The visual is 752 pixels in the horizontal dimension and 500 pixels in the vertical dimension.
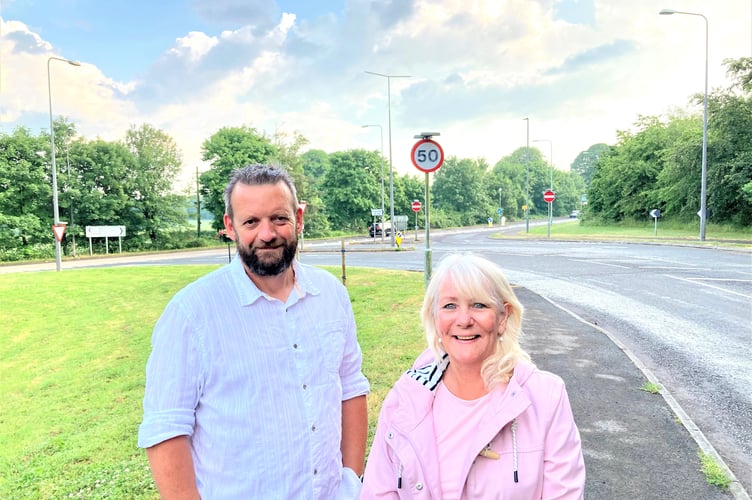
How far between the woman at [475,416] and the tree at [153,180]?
42519mm

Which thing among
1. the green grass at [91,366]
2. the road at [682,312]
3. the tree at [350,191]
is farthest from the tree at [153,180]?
the road at [682,312]

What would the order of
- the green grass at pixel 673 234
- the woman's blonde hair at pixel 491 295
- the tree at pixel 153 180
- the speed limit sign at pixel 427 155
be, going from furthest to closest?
the tree at pixel 153 180, the green grass at pixel 673 234, the speed limit sign at pixel 427 155, the woman's blonde hair at pixel 491 295

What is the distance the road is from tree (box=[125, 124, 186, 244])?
2649cm

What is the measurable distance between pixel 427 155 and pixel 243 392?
764 centimetres

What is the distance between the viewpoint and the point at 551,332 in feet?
26.6

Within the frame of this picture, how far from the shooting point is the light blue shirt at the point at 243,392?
5.72ft

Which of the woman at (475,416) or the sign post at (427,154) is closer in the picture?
the woman at (475,416)

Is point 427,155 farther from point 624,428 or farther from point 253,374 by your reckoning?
point 253,374

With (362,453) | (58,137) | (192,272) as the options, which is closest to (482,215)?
(58,137)

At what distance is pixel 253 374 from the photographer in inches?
73.1

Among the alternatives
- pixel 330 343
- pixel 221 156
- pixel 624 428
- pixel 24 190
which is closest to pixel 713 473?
pixel 624 428

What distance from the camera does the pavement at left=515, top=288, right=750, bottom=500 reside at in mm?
3498

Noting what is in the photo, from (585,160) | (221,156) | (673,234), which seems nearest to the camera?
(673,234)

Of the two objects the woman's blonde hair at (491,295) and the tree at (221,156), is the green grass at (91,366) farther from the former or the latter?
the tree at (221,156)
